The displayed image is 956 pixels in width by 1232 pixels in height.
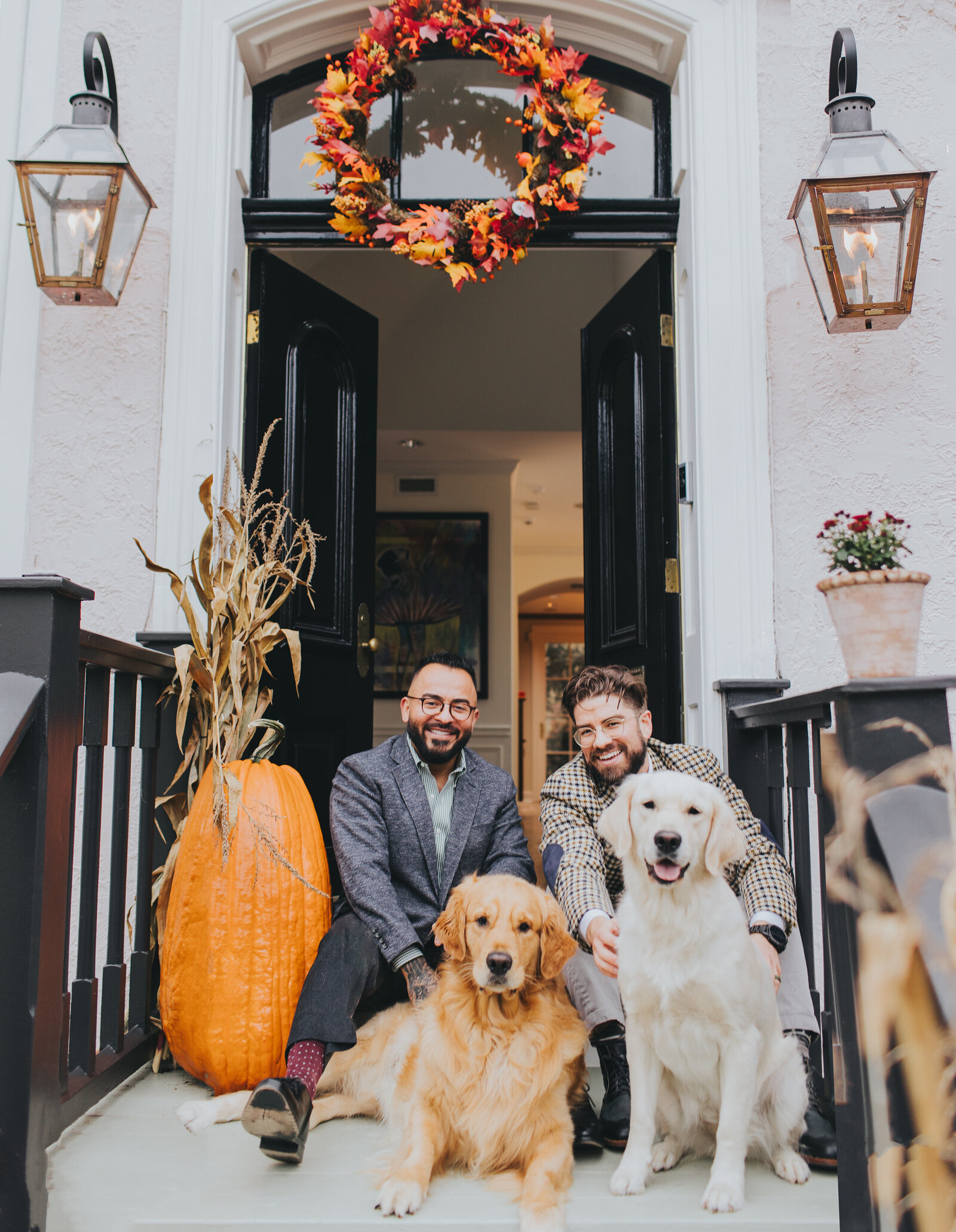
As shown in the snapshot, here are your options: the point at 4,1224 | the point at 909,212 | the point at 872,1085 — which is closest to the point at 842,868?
the point at 872,1085

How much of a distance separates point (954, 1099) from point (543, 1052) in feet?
2.49

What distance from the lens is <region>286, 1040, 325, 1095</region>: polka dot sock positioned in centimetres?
194

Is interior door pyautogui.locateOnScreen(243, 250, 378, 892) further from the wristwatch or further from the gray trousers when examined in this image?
the wristwatch

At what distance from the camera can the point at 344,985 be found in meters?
2.08

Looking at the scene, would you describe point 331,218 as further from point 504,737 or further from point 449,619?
point 504,737

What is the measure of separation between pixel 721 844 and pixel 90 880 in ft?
4.74

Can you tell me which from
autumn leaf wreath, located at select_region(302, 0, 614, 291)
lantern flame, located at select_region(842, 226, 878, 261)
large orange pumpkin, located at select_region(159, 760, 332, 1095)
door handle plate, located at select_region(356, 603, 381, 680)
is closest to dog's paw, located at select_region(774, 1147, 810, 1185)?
large orange pumpkin, located at select_region(159, 760, 332, 1095)

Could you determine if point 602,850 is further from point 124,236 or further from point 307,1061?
point 124,236

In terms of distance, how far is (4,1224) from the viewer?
150 cm

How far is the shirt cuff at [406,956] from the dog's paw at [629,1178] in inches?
25.6

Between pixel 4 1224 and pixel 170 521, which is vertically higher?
pixel 170 521

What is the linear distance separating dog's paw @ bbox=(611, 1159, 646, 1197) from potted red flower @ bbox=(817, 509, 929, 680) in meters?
1.09

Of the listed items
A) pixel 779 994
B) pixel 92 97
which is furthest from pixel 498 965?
pixel 92 97

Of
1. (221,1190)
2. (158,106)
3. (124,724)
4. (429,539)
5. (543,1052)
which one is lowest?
(221,1190)
